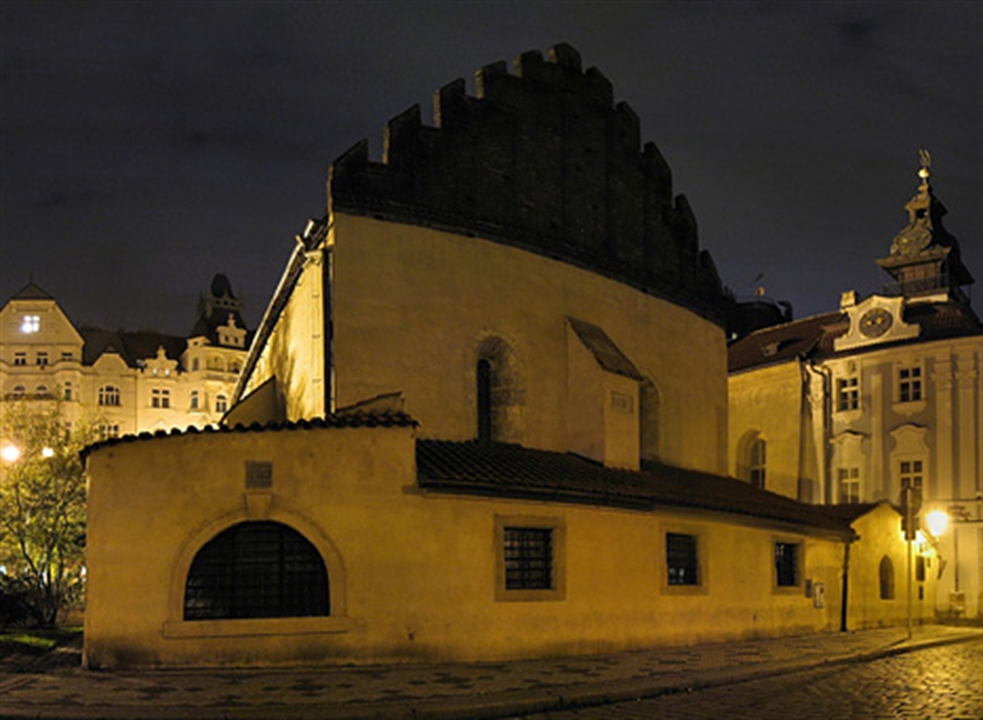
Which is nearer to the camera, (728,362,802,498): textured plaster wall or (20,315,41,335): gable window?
(728,362,802,498): textured plaster wall

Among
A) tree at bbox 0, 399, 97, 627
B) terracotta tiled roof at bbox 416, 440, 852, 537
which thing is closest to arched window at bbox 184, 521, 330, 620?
terracotta tiled roof at bbox 416, 440, 852, 537

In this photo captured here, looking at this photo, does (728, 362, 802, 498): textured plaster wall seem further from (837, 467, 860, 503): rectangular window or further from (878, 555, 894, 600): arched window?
(878, 555, 894, 600): arched window

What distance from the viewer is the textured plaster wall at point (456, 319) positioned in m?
21.9

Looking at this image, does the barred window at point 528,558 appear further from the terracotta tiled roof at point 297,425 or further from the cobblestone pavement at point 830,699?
the cobblestone pavement at point 830,699

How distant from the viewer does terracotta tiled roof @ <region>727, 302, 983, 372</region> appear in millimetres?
44781

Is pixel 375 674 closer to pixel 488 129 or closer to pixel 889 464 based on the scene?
pixel 488 129

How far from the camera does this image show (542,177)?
86.0 feet

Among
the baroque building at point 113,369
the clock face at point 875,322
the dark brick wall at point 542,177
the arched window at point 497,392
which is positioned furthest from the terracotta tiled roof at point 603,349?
the baroque building at point 113,369

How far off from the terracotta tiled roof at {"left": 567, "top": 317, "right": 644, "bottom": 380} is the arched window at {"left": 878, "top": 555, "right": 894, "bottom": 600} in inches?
466

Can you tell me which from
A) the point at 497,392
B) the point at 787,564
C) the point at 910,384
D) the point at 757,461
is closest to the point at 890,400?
the point at 910,384

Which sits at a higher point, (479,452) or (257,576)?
(479,452)

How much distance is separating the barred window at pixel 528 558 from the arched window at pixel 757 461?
104 feet

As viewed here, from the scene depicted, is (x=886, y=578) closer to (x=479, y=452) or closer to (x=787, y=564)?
(x=787, y=564)

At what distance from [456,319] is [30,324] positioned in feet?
226
